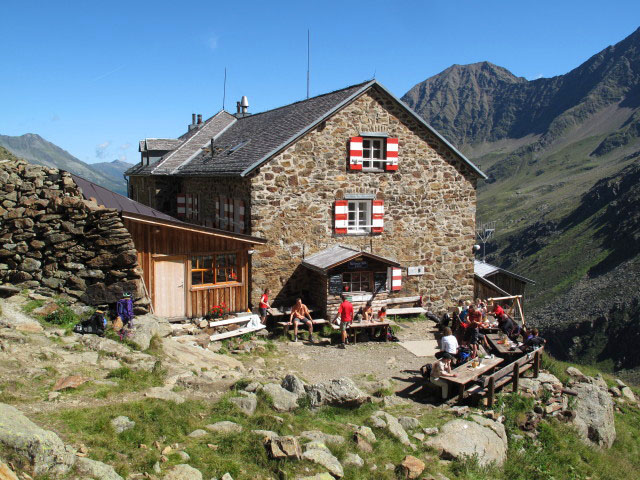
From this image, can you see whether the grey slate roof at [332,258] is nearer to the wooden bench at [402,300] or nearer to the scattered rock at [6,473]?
the wooden bench at [402,300]

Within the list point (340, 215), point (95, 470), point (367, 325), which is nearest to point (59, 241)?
point (95, 470)

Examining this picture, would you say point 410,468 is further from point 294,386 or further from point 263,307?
point 263,307

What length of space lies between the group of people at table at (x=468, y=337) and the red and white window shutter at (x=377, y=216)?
3.79 meters

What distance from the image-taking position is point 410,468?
7.87 m

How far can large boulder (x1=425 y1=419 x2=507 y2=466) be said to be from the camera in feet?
30.0

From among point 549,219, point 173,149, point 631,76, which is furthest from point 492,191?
point 173,149

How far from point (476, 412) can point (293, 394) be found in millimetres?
4115

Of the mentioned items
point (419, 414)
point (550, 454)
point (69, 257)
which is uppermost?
point (69, 257)

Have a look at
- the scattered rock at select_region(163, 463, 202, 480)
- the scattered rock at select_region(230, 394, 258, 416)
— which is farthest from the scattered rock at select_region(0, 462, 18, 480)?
the scattered rock at select_region(230, 394, 258, 416)

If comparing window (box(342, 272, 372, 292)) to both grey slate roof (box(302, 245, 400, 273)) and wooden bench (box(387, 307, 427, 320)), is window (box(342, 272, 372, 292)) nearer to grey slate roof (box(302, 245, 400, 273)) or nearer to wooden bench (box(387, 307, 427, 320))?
grey slate roof (box(302, 245, 400, 273))

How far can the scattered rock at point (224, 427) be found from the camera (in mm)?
7531

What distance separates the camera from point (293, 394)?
948 centimetres

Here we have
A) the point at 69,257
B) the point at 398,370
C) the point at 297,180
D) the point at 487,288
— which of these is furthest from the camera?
the point at 487,288

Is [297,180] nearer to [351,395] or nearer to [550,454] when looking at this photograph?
[351,395]
